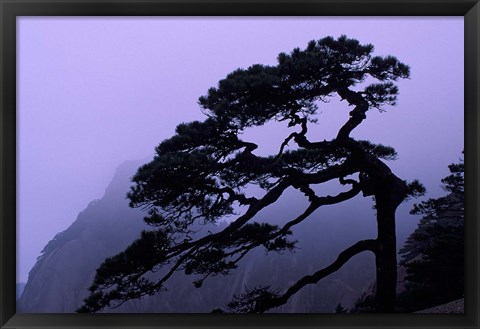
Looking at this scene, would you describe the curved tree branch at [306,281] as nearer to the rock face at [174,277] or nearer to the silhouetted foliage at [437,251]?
the rock face at [174,277]

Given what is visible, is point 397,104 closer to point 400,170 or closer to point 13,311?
point 400,170

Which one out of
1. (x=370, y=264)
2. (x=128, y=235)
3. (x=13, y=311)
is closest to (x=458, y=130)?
(x=370, y=264)

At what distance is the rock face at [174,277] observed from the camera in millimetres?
3156

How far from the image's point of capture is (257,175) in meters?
3.27

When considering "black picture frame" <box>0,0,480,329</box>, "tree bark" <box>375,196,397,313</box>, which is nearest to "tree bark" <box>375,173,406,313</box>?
"tree bark" <box>375,196,397,313</box>

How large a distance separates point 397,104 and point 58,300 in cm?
247

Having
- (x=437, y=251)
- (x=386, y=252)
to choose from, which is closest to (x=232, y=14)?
(x=386, y=252)

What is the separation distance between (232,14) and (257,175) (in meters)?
1.01

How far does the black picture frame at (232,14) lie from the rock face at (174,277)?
0.13 metres

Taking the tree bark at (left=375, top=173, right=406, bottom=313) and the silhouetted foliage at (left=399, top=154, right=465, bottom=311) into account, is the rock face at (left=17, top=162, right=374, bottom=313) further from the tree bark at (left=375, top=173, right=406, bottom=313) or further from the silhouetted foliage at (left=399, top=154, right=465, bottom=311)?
the silhouetted foliage at (left=399, top=154, right=465, bottom=311)

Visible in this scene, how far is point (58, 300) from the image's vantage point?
3152mm

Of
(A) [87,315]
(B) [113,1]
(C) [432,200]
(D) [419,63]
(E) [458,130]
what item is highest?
(B) [113,1]

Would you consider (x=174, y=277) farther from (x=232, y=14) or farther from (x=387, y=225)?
(x=232, y=14)

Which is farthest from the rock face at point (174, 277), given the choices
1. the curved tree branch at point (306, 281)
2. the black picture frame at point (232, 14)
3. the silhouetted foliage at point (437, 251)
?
the silhouetted foliage at point (437, 251)
